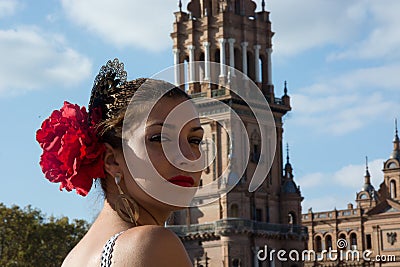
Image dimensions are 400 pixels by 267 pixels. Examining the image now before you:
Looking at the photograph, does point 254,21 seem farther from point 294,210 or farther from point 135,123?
point 135,123

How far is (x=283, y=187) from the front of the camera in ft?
257

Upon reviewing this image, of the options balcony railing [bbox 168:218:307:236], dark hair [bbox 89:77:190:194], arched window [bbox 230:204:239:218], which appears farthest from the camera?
arched window [bbox 230:204:239:218]

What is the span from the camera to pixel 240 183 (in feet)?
243

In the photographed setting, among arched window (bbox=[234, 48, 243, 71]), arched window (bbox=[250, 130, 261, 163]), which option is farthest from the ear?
arched window (bbox=[234, 48, 243, 71])

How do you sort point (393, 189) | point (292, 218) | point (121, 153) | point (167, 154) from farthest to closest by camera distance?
1. point (393, 189)
2. point (292, 218)
3. point (121, 153)
4. point (167, 154)

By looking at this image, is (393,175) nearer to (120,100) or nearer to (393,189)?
(393,189)

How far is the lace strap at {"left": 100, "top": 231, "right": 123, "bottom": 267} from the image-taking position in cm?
338

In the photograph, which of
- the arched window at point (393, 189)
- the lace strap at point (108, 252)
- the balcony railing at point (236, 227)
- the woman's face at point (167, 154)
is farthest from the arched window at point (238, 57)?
the lace strap at point (108, 252)

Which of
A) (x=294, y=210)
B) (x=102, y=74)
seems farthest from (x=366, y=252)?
(x=102, y=74)

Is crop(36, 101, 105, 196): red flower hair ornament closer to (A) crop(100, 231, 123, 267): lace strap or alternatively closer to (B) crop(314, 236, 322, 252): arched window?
(A) crop(100, 231, 123, 267): lace strap

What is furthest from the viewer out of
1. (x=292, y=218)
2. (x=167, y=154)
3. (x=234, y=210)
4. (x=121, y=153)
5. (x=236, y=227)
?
(x=292, y=218)

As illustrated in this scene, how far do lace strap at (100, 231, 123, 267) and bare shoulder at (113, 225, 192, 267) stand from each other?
0.03 metres

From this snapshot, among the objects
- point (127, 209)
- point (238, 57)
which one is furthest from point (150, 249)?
point (238, 57)

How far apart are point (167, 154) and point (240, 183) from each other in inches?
2777
